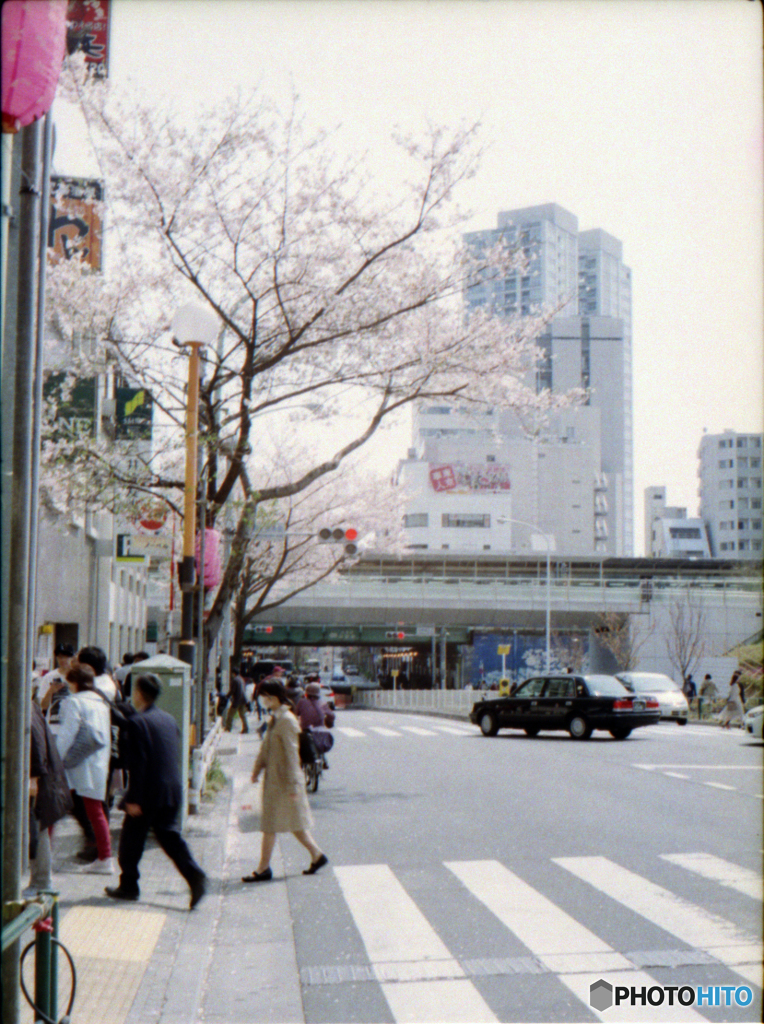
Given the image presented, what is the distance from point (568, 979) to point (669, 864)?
365 centimetres

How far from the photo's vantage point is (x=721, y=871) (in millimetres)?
8859

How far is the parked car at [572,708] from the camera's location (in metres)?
24.3

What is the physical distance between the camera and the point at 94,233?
1891cm

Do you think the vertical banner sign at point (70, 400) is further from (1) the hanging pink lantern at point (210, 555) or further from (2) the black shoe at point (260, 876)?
(2) the black shoe at point (260, 876)

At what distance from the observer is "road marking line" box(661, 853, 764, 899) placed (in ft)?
27.0

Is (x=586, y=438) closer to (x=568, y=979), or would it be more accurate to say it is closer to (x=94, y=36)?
(x=94, y=36)

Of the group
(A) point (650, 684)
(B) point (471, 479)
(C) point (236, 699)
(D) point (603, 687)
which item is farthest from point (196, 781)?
(B) point (471, 479)

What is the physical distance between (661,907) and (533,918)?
3.33 feet

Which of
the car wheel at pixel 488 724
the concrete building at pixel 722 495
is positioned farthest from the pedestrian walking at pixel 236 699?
the concrete building at pixel 722 495

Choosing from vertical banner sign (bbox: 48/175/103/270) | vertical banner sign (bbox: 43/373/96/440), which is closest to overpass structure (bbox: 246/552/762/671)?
vertical banner sign (bbox: 43/373/96/440)

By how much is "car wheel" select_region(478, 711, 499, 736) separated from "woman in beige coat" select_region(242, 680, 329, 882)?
18.0 m

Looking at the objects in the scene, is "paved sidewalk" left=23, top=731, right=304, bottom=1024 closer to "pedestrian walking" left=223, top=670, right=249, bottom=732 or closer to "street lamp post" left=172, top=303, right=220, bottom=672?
"street lamp post" left=172, top=303, right=220, bottom=672

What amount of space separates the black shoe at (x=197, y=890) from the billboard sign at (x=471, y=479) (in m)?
90.2

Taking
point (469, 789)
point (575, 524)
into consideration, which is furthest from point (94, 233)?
point (575, 524)
